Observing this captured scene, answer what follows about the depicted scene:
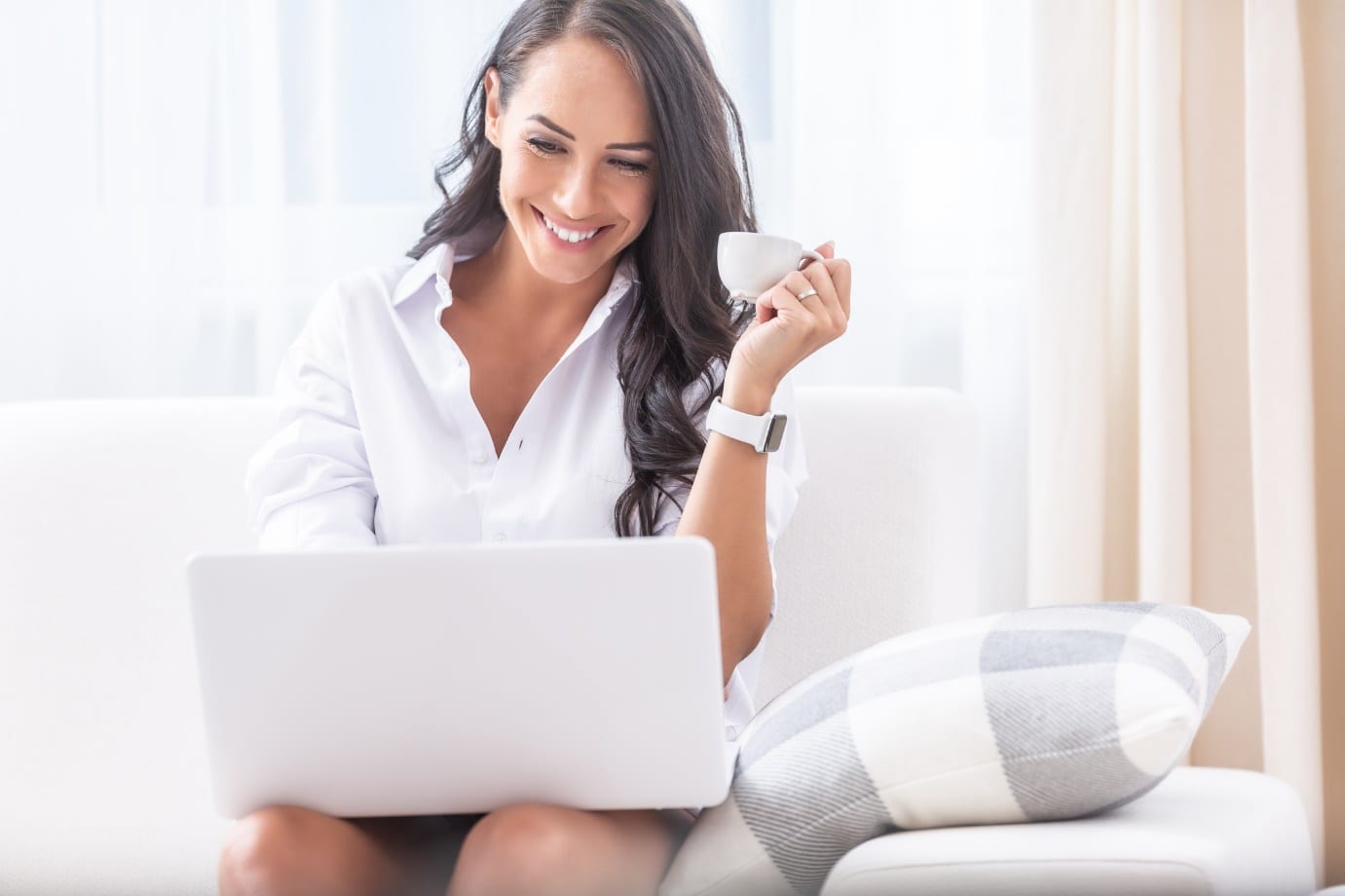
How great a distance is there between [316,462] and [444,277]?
297 mm

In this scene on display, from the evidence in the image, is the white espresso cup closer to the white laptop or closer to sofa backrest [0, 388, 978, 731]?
sofa backrest [0, 388, 978, 731]

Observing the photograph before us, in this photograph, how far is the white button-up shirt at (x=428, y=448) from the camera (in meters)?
1.47

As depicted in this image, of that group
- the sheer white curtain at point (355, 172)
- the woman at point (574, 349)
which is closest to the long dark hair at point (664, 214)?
the woman at point (574, 349)

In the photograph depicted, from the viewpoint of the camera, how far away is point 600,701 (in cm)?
97

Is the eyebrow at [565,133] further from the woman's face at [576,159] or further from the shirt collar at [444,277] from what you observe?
the shirt collar at [444,277]

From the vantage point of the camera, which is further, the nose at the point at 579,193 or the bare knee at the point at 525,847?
the nose at the point at 579,193

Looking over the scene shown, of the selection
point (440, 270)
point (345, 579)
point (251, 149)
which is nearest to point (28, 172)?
point (251, 149)

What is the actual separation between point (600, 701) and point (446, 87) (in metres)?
1.62

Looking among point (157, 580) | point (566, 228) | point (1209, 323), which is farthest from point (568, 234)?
point (1209, 323)

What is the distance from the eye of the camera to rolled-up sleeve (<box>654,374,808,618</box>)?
1.45m

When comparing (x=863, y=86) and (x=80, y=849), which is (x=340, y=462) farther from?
(x=863, y=86)

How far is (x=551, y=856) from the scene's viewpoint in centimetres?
102

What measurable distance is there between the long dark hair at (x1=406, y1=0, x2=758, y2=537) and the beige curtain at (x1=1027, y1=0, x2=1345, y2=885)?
2.24 ft

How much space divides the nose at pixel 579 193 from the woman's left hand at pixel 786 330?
0.24 m
